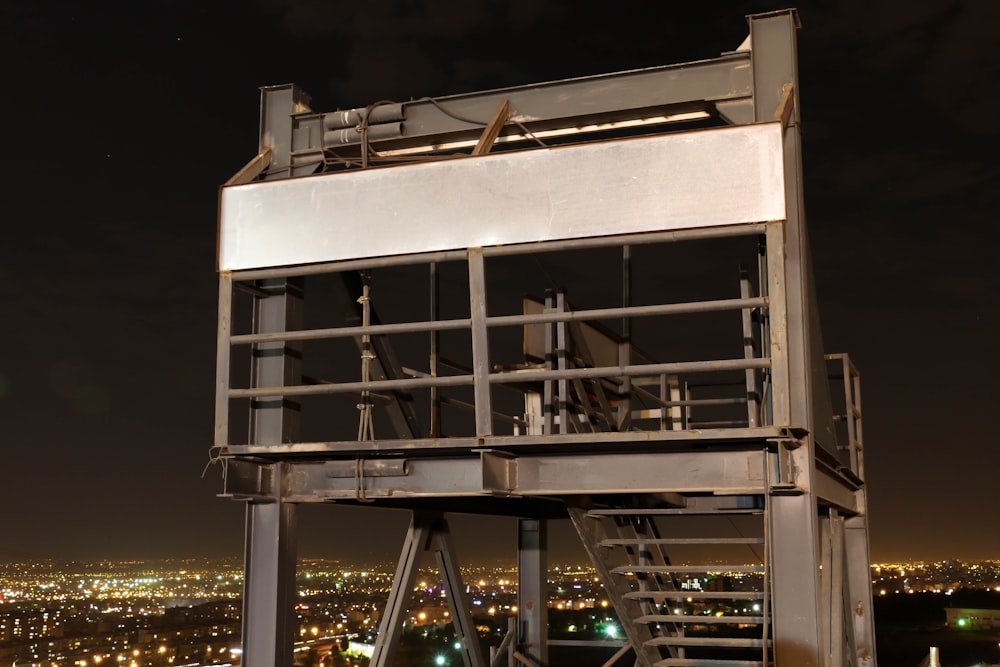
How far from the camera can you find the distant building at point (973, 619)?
10362cm

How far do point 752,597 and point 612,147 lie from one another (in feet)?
12.0

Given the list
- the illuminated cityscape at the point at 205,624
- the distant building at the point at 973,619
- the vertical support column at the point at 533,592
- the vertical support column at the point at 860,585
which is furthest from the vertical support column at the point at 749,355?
the distant building at the point at 973,619

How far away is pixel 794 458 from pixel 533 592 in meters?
8.17

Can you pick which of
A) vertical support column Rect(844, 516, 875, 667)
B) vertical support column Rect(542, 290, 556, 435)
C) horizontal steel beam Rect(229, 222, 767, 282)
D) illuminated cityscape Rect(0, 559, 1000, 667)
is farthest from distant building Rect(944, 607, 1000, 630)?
horizontal steel beam Rect(229, 222, 767, 282)

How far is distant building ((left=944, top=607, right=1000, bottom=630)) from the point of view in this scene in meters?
104

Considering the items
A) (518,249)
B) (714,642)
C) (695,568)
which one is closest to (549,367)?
(518,249)

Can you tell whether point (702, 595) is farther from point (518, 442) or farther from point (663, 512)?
point (518, 442)

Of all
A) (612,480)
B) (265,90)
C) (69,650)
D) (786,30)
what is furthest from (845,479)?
(69,650)

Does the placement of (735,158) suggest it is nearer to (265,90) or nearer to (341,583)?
(265,90)

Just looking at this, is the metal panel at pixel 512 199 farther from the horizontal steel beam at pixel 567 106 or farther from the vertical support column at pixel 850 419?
the vertical support column at pixel 850 419

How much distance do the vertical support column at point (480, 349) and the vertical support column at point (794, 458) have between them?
2113 millimetres

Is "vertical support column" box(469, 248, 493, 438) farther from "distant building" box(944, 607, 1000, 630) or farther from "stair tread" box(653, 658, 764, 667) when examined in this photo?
"distant building" box(944, 607, 1000, 630)

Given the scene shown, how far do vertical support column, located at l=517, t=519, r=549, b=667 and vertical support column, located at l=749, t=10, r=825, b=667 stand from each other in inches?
310

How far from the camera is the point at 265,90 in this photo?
9.91 meters
